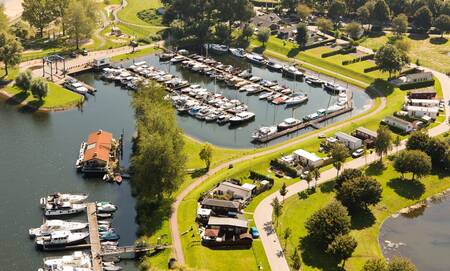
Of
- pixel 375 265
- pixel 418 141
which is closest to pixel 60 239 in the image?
pixel 375 265

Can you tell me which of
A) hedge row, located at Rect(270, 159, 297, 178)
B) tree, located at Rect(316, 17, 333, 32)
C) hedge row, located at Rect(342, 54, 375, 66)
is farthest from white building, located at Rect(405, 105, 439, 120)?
tree, located at Rect(316, 17, 333, 32)

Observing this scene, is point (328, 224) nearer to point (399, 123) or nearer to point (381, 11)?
point (399, 123)

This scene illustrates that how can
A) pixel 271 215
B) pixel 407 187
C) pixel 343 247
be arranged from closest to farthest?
pixel 343 247 → pixel 271 215 → pixel 407 187

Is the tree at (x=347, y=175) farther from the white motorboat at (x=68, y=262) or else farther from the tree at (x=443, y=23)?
the tree at (x=443, y=23)

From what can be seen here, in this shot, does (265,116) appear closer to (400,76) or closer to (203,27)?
(400,76)

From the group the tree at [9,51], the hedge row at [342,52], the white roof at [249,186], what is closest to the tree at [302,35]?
the hedge row at [342,52]

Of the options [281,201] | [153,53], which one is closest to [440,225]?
[281,201]
